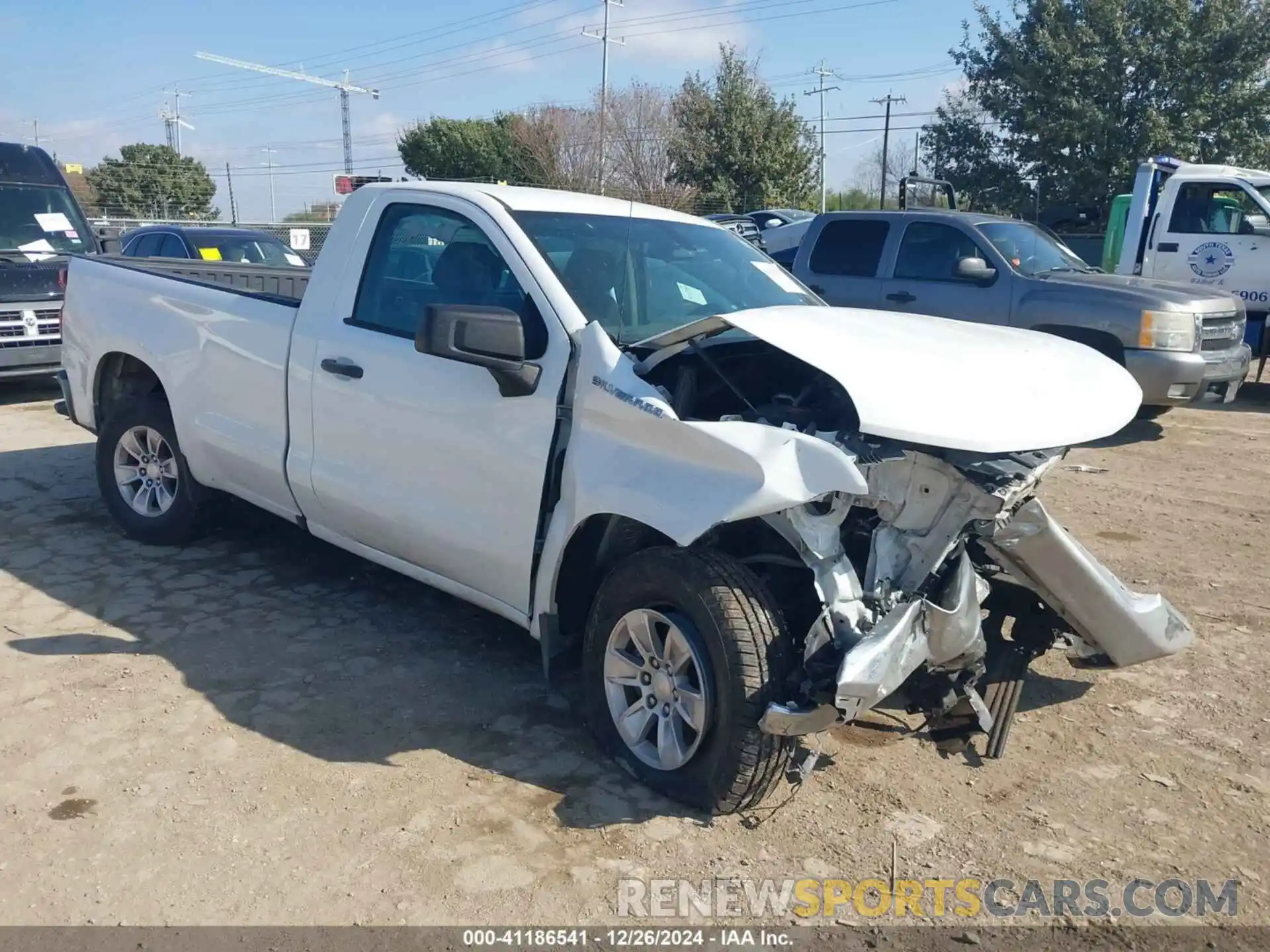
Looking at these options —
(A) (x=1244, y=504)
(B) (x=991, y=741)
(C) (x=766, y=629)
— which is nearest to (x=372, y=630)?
(C) (x=766, y=629)

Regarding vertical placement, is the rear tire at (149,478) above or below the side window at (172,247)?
below

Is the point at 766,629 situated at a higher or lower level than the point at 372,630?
higher

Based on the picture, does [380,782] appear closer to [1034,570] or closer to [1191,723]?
[1034,570]

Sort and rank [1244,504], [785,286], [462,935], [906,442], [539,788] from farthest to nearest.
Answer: [1244,504]
[785,286]
[539,788]
[906,442]
[462,935]

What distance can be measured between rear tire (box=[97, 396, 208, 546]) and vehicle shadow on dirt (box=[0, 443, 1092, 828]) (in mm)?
119

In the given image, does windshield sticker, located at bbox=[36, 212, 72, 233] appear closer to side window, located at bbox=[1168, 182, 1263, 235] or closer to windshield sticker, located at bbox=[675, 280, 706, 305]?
windshield sticker, located at bbox=[675, 280, 706, 305]

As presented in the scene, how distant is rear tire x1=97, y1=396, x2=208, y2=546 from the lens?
5.79 meters

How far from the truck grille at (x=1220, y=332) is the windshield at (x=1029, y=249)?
135 cm

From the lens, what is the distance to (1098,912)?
3084 millimetres

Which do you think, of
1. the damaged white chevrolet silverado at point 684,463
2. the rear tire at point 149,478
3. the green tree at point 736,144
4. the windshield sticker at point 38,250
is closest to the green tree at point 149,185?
the green tree at point 736,144

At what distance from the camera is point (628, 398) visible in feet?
11.7

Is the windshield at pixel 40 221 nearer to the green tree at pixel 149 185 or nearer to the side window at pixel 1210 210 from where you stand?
the side window at pixel 1210 210

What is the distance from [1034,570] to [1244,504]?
4638 mm

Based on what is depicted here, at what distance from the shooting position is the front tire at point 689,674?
128 inches
